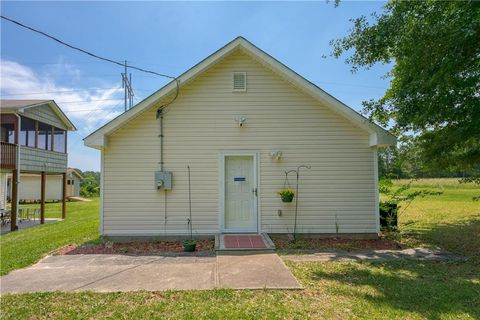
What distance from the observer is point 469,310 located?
13.2 ft

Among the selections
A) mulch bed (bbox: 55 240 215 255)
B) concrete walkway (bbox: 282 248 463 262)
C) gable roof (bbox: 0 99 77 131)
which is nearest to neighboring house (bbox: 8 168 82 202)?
gable roof (bbox: 0 99 77 131)

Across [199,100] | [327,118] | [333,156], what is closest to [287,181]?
[333,156]

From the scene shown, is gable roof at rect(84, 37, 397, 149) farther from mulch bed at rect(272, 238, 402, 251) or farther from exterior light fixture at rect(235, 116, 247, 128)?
mulch bed at rect(272, 238, 402, 251)

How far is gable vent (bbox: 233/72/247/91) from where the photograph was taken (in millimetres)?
8812

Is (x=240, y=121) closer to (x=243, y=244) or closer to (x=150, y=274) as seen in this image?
(x=243, y=244)

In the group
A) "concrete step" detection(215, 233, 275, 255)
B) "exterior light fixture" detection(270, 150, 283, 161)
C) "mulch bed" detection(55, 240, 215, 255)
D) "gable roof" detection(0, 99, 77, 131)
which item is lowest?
"mulch bed" detection(55, 240, 215, 255)

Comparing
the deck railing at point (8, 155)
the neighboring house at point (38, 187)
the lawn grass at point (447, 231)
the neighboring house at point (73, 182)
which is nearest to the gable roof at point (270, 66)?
the lawn grass at point (447, 231)

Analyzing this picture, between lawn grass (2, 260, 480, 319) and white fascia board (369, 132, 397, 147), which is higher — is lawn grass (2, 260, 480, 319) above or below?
below

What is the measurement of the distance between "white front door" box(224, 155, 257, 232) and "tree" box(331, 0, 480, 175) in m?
3.52

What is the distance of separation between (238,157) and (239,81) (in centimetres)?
214

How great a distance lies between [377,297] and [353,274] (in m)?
1.10

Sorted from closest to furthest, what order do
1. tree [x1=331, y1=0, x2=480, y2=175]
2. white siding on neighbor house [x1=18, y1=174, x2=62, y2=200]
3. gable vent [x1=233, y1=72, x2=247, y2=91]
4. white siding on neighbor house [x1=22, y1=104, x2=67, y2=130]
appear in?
1. tree [x1=331, y1=0, x2=480, y2=175]
2. gable vent [x1=233, y1=72, x2=247, y2=91]
3. white siding on neighbor house [x1=22, y1=104, x2=67, y2=130]
4. white siding on neighbor house [x1=18, y1=174, x2=62, y2=200]

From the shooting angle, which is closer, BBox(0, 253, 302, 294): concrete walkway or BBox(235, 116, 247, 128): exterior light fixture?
BBox(0, 253, 302, 294): concrete walkway

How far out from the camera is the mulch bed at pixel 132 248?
7.41 meters
